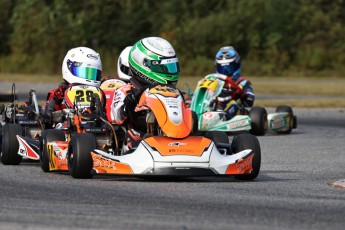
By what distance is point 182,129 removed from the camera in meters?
10.3

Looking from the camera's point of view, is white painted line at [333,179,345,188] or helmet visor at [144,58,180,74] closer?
white painted line at [333,179,345,188]

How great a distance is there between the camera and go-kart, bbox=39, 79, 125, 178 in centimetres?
1034

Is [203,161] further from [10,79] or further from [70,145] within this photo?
[10,79]

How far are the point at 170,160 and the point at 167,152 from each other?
4.0 inches

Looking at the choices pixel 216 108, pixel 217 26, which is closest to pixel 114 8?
pixel 217 26

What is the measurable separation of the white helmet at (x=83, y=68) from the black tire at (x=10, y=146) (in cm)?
96

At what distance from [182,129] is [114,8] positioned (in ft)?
116

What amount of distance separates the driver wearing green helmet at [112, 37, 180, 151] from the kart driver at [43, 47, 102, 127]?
151 cm

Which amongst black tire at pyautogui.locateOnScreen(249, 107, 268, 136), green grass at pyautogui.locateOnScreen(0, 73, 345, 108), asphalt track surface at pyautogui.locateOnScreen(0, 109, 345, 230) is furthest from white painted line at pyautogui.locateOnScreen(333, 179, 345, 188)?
green grass at pyautogui.locateOnScreen(0, 73, 345, 108)

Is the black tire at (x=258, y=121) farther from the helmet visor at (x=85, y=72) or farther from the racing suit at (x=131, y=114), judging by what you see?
the racing suit at (x=131, y=114)

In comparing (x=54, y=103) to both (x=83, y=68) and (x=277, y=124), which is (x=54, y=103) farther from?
(x=277, y=124)

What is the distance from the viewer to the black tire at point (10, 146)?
39.6 ft

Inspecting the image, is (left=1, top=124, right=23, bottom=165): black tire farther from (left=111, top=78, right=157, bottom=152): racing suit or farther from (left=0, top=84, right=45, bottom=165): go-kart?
(left=111, top=78, right=157, bottom=152): racing suit

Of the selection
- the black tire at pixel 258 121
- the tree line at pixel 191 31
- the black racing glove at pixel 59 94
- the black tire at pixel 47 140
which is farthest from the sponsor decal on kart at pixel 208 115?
the tree line at pixel 191 31
